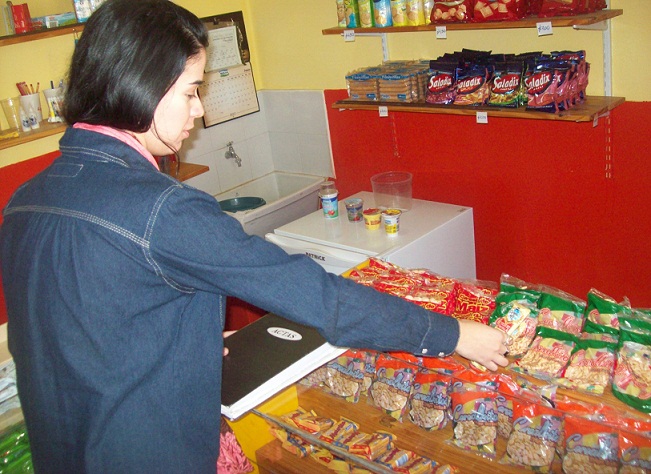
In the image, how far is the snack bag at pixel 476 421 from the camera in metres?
1.49

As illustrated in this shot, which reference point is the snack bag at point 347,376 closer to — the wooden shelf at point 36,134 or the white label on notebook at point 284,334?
the white label on notebook at point 284,334

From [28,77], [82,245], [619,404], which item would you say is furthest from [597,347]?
[28,77]

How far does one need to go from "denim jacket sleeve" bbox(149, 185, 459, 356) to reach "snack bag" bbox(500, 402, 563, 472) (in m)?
0.28

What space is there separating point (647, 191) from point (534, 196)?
1.76 feet

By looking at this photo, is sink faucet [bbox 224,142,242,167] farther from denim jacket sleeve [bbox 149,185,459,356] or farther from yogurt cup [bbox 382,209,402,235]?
denim jacket sleeve [bbox 149,185,459,356]

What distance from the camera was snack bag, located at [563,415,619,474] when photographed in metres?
1.31

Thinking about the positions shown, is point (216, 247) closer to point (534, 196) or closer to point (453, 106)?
point (453, 106)

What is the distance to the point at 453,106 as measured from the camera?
3.01 m

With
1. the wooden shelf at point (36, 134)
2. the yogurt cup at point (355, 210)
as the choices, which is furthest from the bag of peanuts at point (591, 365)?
the wooden shelf at point (36, 134)

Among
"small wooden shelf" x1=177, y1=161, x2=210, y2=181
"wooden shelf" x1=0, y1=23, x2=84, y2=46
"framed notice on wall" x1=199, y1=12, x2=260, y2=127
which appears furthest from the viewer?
"framed notice on wall" x1=199, y1=12, x2=260, y2=127

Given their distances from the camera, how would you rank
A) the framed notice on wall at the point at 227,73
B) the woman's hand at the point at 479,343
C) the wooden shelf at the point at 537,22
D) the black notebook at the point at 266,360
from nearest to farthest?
the woman's hand at the point at 479,343 < the black notebook at the point at 266,360 < the wooden shelf at the point at 537,22 < the framed notice on wall at the point at 227,73

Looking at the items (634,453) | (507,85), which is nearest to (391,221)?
(507,85)

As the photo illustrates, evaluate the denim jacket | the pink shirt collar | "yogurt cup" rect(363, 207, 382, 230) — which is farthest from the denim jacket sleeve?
"yogurt cup" rect(363, 207, 382, 230)

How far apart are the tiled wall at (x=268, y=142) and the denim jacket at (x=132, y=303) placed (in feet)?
9.09
